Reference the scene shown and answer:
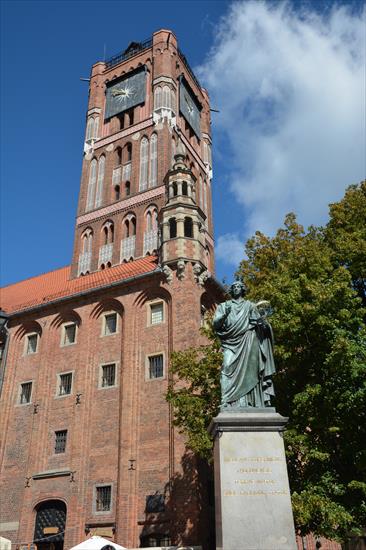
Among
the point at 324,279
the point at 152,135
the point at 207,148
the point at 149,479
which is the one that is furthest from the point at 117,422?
the point at 207,148

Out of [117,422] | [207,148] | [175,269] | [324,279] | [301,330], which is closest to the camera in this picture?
[301,330]

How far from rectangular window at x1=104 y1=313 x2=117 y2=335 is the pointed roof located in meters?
1.68

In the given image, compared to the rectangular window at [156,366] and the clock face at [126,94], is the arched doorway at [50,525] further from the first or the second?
the clock face at [126,94]

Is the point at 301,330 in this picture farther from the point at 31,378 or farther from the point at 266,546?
the point at 31,378

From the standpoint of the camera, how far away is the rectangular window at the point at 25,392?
27852mm

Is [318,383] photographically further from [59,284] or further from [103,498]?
[59,284]

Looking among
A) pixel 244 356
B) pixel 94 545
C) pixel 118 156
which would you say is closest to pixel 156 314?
pixel 94 545

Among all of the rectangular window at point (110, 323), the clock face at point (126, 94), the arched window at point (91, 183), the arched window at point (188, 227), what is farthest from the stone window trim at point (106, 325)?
the clock face at point (126, 94)

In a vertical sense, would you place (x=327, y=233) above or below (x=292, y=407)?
A: above

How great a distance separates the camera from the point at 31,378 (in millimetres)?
28188

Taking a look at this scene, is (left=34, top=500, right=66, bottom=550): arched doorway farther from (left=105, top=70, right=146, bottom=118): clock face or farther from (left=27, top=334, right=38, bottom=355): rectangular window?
(left=105, top=70, right=146, bottom=118): clock face

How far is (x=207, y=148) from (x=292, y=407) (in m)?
33.7

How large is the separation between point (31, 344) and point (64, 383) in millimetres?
4124

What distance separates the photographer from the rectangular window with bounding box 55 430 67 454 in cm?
2503
